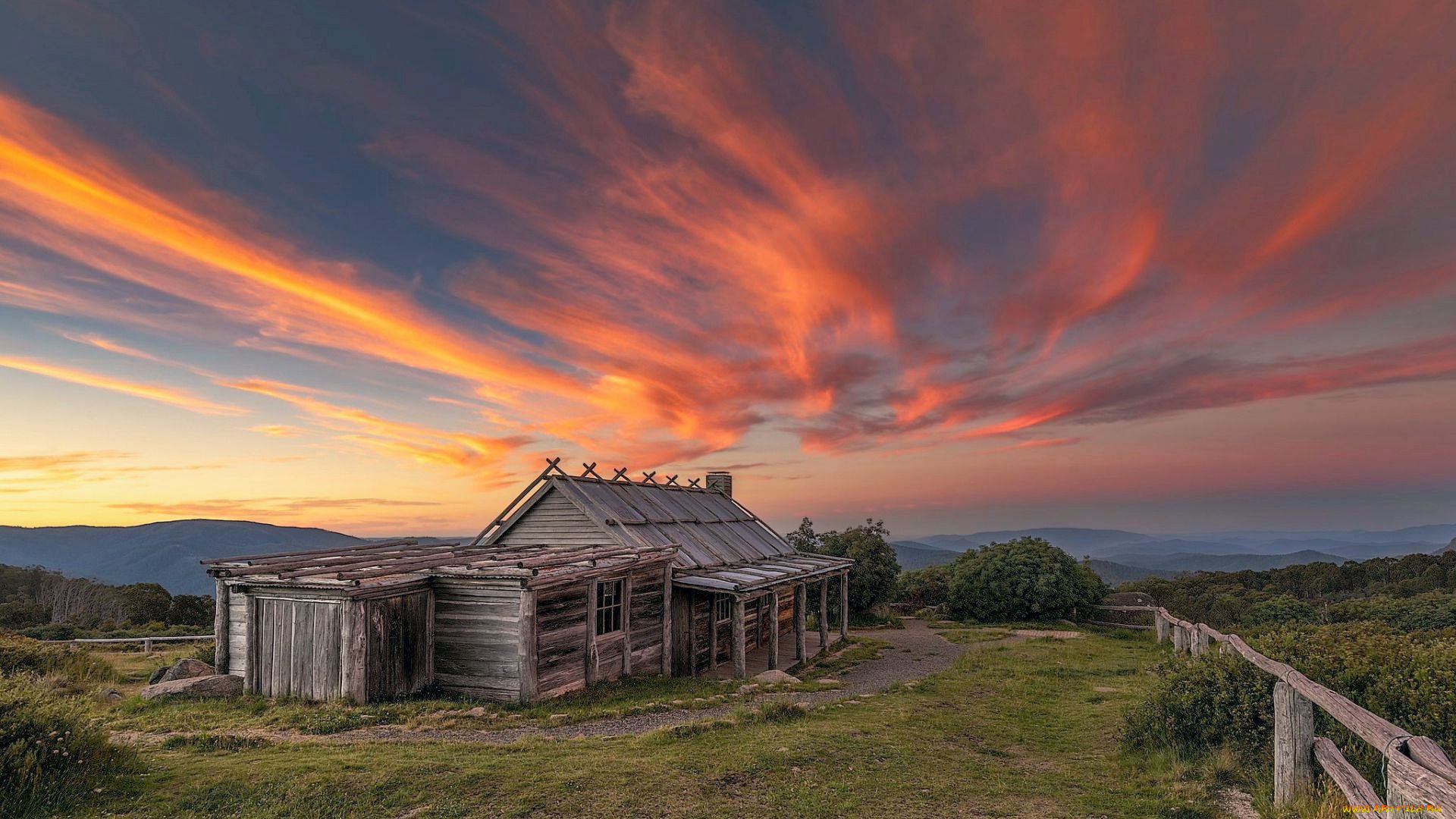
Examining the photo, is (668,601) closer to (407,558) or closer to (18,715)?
(407,558)

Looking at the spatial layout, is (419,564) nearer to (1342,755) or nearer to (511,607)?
(511,607)

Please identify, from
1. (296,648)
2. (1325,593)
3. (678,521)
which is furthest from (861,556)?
(1325,593)

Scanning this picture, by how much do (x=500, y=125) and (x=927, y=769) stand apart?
21597mm

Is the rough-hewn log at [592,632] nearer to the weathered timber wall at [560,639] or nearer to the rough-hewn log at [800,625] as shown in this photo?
the weathered timber wall at [560,639]

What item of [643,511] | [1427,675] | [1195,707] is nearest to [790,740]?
[1195,707]

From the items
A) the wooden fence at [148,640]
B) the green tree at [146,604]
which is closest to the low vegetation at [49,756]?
the wooden fence at [148,640]

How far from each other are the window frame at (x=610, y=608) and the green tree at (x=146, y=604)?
4378 centimetres

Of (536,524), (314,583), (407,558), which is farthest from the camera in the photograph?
(536,524)

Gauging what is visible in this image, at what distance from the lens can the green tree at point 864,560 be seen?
42.0 metres

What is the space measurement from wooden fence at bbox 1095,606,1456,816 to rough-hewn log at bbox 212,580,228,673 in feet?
77.2

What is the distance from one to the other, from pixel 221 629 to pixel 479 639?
8.52m

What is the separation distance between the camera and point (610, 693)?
60.7 ft

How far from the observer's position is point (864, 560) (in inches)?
1655

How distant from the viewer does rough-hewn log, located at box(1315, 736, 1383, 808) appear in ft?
20.5
